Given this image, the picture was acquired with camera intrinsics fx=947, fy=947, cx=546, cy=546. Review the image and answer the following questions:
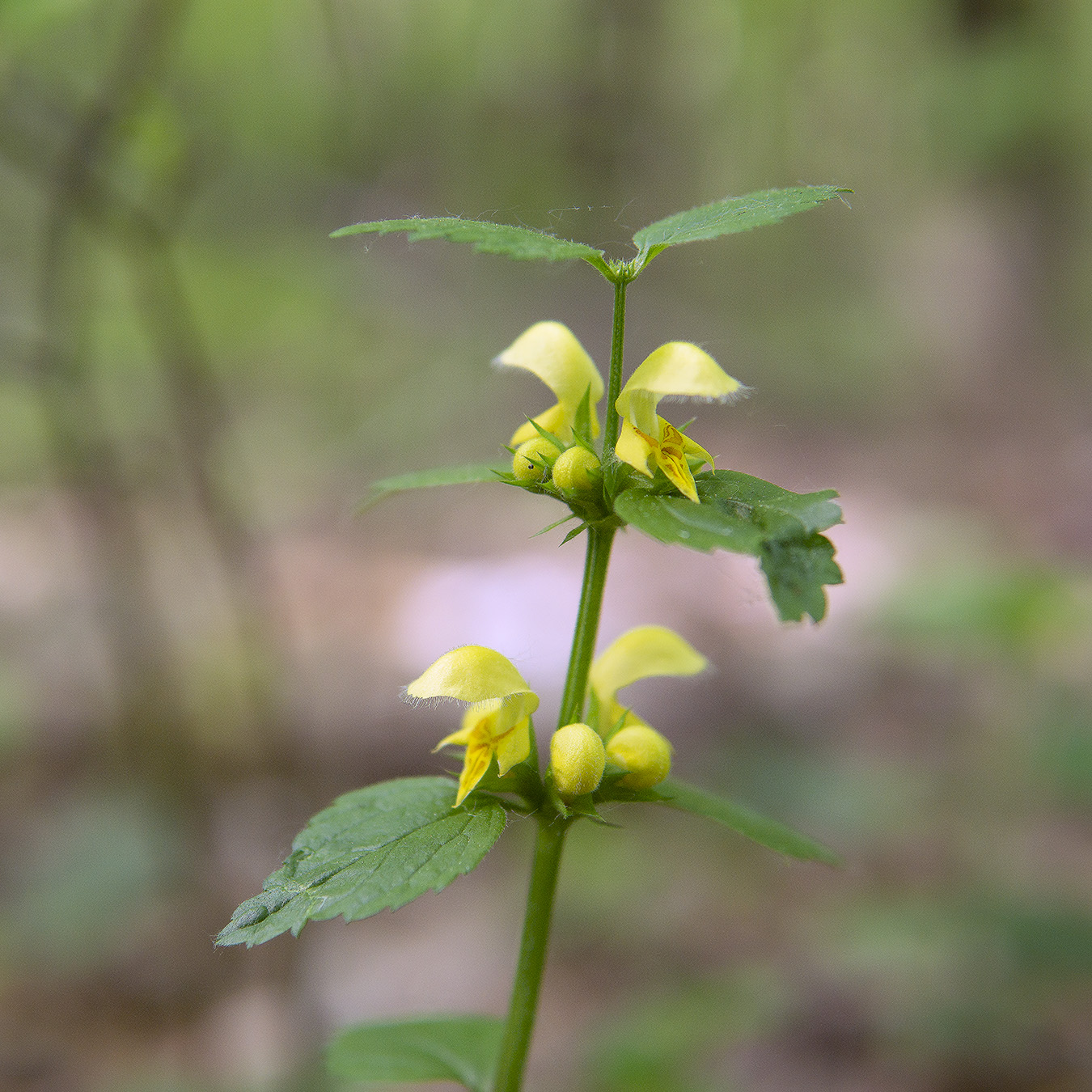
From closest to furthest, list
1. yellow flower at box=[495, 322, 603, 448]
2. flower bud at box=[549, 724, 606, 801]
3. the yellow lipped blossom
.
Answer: flower bud at box=[549, 724, 606, 801]
yellow flower at box=[495, 322, 603, 448]
the yellow lipped blossom

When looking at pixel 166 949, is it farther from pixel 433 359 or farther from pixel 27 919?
pixel 433 359

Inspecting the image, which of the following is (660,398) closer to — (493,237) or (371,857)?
(493,237)

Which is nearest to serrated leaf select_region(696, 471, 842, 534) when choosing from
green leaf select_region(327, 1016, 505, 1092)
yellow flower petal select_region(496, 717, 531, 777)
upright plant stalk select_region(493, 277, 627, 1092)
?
upright plant stalk select_region(493, 277, 627, 1092)

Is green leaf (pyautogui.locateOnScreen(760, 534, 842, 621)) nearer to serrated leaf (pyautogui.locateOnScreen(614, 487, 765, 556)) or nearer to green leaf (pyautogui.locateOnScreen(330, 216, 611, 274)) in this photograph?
serrated leaf (pyautogui.locateOnScreen(614, 487, 765, 556))

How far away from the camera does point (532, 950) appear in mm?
959

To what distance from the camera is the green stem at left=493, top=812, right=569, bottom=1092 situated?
3.10ft

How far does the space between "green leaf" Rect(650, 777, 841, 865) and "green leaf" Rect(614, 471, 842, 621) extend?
323 millimetres

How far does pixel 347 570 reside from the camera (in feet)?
18.1

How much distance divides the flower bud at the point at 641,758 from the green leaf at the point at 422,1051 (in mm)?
489

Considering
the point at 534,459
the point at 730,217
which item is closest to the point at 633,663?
the point at 534,459

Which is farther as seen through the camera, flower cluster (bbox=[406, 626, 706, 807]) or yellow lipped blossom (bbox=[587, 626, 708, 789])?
yellow lipped blossom (bbox=[587, 626, 708, 789])

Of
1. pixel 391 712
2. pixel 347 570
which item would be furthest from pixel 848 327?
pixel 391 712

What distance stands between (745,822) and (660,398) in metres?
0.44

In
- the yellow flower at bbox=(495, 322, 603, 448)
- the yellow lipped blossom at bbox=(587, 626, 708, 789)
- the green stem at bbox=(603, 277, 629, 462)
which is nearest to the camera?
the green stem at bbox=(603, 277, 629, 462)
